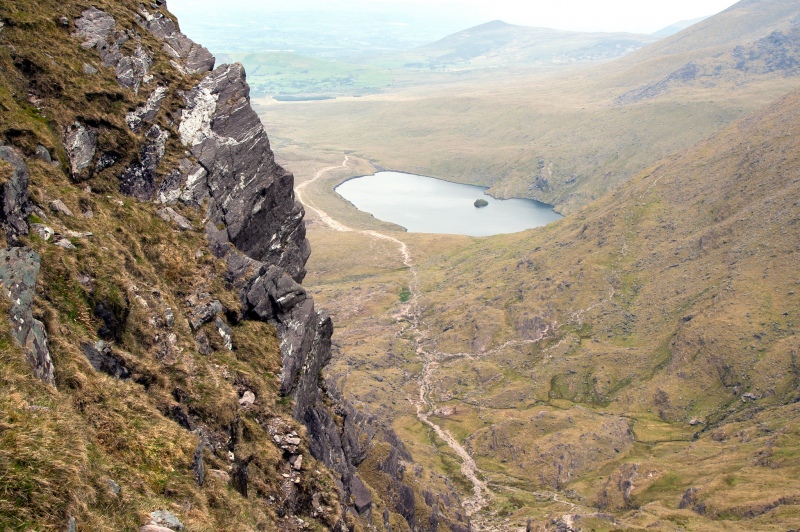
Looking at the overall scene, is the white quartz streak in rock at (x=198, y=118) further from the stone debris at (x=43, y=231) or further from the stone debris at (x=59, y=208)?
the stone debris at (x=43, y=231)

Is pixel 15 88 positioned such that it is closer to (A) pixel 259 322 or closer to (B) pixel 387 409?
(A) pixel 259 322

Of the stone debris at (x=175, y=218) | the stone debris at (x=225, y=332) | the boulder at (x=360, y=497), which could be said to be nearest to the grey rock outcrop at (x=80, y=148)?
the stone debris at (x=175, y=218)

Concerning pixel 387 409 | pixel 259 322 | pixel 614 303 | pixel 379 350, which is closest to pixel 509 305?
pixel 614 303

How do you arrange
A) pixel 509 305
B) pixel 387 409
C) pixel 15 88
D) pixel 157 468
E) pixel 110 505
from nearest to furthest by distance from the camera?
1. pixel 110 505
2. pixel 157 468
3. pixel 15 88
4. pixel 387 409
5. pixel 509 305

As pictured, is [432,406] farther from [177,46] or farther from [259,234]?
[177,46]

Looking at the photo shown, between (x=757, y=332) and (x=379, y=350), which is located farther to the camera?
(x=379, y=350)
